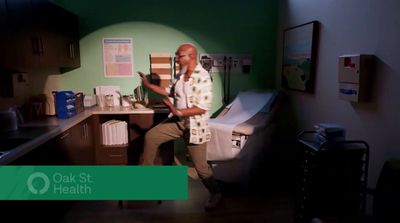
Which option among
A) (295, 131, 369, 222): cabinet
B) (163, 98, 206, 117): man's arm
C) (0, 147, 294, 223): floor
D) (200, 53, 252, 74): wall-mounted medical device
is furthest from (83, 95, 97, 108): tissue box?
(295, 131, 369, 222): cabinet

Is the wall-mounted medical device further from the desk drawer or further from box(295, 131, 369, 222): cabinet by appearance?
box(295, 131, 369, 222): cabinet

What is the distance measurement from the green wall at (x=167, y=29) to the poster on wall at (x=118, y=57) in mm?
62

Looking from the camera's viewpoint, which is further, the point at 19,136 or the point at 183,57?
the point at 183,57

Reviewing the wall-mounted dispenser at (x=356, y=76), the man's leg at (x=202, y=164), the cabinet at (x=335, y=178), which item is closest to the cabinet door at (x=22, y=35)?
the man's leg at (x=202, y=164)

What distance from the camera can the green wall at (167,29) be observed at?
3684 mm

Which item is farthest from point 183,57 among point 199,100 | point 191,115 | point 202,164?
point 202,164

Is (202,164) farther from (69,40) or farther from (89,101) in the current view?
(69,40)

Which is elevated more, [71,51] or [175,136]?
[71,51]

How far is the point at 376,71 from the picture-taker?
1.96 metres

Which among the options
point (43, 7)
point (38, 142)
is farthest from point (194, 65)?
point (43, 7)

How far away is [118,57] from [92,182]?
222cm

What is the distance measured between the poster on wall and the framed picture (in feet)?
6.25

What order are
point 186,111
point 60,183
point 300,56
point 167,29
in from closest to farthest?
→ point 60,183
point 186,111
point 300,56
point 167,29

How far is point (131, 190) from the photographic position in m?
1.91
